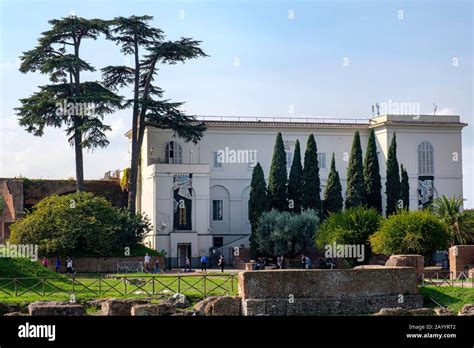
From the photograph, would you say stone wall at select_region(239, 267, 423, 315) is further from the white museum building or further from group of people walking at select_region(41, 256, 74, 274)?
the white museum building

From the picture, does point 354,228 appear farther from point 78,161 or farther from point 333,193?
point 78,161

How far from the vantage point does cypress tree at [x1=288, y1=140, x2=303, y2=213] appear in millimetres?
55281

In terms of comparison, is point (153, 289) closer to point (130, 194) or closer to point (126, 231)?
point (126, 231)

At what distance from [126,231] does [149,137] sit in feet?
33.7

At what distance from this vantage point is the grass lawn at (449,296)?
3089 cm

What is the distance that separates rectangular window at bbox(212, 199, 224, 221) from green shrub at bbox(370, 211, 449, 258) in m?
17.4

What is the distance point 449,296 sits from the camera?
1245 inches

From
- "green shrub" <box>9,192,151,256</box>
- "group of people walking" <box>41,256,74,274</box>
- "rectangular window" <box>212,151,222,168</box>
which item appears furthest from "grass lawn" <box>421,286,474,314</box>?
"rectangular window" <box>212,151,222,168</box>

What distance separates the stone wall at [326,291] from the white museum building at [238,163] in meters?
25.7

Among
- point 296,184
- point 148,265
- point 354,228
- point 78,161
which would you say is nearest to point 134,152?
point 78,161

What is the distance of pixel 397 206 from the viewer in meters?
55.6

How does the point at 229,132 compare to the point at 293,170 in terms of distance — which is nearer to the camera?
the point at 293,170

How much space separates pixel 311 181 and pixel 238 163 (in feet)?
20.7
